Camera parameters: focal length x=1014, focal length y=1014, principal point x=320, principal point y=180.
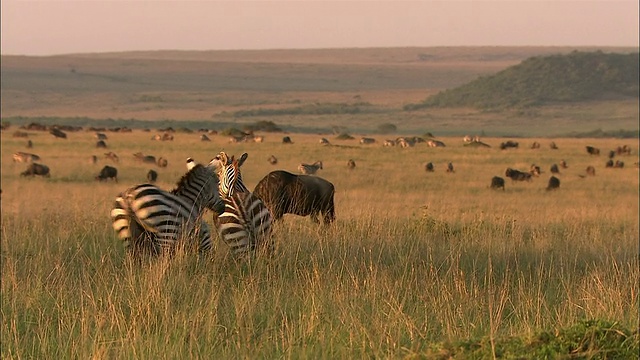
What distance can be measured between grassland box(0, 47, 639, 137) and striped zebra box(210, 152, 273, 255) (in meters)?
75.8

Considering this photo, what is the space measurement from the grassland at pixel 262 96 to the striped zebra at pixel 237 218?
75.8 m

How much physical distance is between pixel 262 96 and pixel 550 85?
137ft

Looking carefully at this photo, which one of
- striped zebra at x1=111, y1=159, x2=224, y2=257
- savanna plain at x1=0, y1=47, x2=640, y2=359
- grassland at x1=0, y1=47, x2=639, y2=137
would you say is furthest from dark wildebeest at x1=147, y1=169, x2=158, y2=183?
grassland at x1=0, y1=47, x2=639, y2=137

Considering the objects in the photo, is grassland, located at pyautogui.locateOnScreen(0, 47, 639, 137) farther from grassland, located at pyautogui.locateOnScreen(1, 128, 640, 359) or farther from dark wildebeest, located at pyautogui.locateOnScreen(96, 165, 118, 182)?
grassland, located at pyautogui.locateOnScreen(1, 128, 640, 359)

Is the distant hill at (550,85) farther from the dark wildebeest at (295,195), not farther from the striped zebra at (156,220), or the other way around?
the striped zebra at (156,220)

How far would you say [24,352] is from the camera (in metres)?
6.46

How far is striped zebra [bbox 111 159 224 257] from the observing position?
897 centimetres

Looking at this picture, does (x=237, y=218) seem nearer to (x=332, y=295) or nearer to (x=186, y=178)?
(x=186, y=178)

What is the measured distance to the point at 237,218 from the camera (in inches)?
374

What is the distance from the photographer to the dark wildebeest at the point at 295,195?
12.7 meters

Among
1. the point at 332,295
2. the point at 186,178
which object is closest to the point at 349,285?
the point at 332,295

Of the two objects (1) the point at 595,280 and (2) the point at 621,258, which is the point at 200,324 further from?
(2) the point at 621,258

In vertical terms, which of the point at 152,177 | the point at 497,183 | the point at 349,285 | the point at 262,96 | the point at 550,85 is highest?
the point at 349,285

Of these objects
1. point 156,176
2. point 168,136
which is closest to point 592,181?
point 156,176
